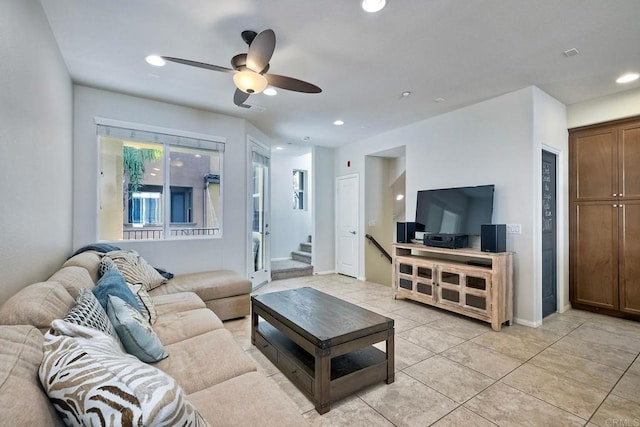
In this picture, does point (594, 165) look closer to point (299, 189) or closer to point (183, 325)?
point (183, 325)

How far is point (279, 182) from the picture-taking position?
7.33 m

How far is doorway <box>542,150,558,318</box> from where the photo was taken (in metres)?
3.65

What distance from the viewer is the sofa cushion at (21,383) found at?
67 centimetres

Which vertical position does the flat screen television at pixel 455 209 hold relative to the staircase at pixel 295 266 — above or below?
above

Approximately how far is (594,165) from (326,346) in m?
4.35

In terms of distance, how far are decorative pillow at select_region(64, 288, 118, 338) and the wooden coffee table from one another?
Answer: 117 centimetres

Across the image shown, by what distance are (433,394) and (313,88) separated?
2568 millimetres

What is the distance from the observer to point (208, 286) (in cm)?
333

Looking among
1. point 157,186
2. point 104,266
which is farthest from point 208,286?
point 157,186

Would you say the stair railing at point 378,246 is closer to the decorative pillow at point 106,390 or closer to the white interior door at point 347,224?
the white interior door at point 347,224

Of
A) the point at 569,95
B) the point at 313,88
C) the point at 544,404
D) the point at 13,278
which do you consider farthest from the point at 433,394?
the point at 569,95

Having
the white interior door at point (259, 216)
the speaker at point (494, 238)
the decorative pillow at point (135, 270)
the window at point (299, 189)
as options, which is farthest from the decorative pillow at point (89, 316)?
the window at point (299, 189)

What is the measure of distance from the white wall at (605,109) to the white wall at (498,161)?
114 cm

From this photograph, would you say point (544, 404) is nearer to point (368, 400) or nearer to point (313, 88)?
point (368, 400)
